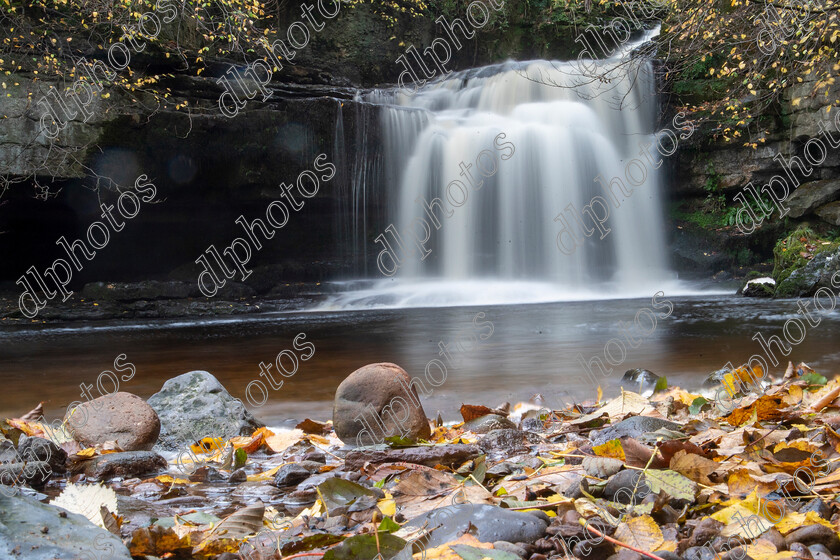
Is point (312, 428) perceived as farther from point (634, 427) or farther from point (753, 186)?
point (753, 186)

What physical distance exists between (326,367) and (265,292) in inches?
333

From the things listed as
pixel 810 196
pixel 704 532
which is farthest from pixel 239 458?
pixel 810 196

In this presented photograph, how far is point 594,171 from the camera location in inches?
571

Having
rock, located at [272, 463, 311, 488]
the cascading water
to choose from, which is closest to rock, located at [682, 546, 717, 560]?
rock, located at [272, 463, 311, 488]

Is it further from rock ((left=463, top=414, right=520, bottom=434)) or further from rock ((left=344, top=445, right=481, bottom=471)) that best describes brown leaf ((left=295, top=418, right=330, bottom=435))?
rock ((left=344, top=445, right=481, bottom=471))

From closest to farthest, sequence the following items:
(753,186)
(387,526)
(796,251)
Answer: (387,526) → (796,251) → (753,186)

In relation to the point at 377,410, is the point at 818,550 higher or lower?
higher

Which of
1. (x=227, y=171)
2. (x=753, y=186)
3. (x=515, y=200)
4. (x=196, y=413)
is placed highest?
(x=753, y=186)

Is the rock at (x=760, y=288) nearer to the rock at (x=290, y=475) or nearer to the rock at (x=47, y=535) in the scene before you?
the rock at (x=290, y=475)

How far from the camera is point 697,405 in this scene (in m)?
3.04

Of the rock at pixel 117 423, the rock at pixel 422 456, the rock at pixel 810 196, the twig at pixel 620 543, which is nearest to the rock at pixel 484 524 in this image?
the twig at pixel 620 543

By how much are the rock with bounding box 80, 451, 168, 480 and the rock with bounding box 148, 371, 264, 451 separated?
60 centimetres

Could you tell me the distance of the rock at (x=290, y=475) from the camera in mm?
2322

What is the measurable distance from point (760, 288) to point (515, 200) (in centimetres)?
550
